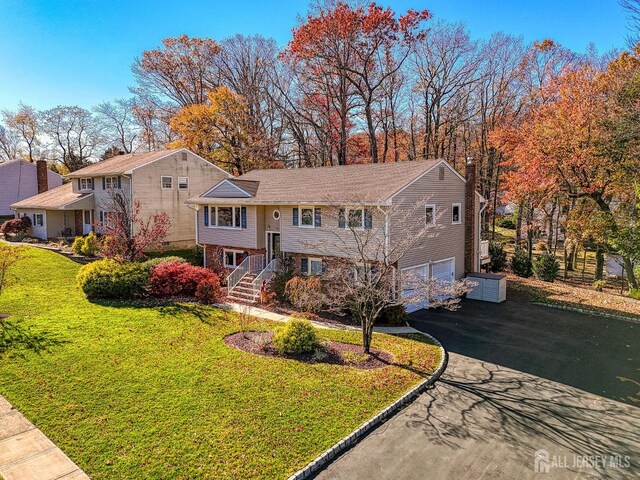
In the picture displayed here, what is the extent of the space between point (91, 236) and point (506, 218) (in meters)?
42.9

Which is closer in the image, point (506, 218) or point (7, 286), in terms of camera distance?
point (7, 286)

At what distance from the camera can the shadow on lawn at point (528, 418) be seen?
7.93m

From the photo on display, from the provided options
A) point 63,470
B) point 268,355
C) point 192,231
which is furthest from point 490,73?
point 63,470

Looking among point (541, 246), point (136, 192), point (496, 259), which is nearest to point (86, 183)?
point (136, 192)

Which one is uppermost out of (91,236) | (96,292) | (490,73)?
(490,73)

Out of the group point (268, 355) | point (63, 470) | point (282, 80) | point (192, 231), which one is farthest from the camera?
point (282, 80)

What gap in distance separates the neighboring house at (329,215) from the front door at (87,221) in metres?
12.5

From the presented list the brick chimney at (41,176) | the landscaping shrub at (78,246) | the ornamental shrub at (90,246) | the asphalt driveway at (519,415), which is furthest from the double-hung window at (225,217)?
the brick chimney at (41,176)

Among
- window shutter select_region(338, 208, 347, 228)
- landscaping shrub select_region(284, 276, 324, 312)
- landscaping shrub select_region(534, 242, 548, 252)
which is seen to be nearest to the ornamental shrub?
landscaping shrub select_region(284, 276, 324, 312)

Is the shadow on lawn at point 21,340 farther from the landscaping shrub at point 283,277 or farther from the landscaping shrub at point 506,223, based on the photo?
the landscaping shrub at point 506,223

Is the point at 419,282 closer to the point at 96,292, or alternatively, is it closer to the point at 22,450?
the point at 22,450

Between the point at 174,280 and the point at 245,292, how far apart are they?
11.1 feet

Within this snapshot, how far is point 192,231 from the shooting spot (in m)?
30.2

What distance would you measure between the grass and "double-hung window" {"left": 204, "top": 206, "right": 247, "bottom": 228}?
27.3ft
